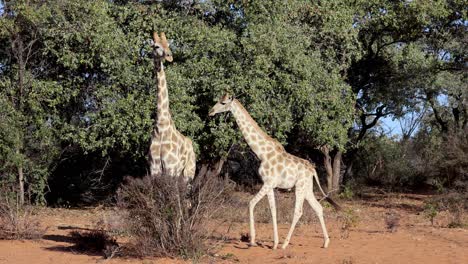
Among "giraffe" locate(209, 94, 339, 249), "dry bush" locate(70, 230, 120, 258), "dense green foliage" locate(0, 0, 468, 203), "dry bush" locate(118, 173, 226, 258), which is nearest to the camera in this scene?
"dry bush" locate(118, 173, 226, 258)

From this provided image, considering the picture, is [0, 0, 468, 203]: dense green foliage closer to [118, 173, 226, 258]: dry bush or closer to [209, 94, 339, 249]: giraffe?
[209, 94, 339, 249]: giraffe

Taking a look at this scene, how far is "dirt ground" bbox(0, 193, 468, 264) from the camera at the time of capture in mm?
9938

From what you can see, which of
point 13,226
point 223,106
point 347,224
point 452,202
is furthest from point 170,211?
point 452,202

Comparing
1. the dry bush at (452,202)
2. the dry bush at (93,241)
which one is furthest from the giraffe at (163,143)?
the dry bush at (452,202)

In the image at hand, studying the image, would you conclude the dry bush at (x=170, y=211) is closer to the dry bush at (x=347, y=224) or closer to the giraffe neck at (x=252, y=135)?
the giraffe neck at (x=252, y=135)

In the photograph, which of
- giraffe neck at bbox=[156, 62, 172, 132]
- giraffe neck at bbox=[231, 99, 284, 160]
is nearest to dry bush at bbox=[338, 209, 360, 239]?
giraffe neck at bbox=[231, 99, 284, 160]

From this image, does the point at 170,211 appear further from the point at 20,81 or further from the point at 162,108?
the point at 20,81

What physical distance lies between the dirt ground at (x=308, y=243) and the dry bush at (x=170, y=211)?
0.23 m

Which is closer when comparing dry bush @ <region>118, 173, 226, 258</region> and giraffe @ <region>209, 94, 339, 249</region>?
dry bush @ <region>118, 173, 226, 258</region>

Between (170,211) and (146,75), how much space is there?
22.4 ft

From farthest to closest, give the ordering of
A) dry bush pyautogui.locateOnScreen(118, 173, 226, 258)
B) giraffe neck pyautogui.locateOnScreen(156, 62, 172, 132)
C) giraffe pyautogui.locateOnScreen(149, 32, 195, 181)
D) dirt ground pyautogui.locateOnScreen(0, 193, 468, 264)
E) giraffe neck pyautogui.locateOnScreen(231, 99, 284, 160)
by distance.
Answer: giraffe neck pyautogui.locateOnScreen(156, 62, 172, 132) → giraffe pyautogui.locateOnScreen(149, 32, 195, 181) → giraffe neck pyautogui.locateOnScreen(231, 99, 284, 160) → dirt ground pyautogui.locateOnScreen(0, 193, 468, 264) → dry bush pyautogui.locateOnScreen(118, 173, 226, 258)

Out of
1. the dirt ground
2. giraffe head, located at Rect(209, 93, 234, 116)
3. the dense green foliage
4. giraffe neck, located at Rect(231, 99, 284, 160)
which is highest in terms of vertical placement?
the dense green foliage

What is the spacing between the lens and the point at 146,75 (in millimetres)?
15773

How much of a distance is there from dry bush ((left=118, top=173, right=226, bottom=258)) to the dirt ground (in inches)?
9.1
